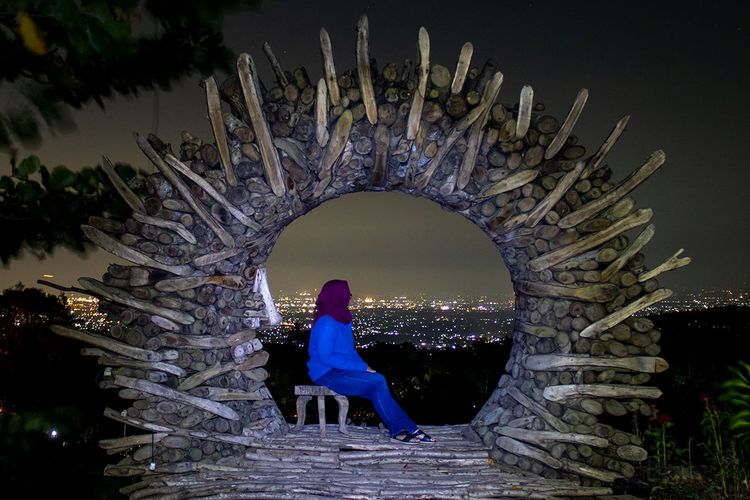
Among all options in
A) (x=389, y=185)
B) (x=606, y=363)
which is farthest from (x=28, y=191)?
(x=606, y=363)

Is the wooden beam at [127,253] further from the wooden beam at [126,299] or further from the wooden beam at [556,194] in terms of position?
the wooden beam at [556,194]

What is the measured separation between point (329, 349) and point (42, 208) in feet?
10.7

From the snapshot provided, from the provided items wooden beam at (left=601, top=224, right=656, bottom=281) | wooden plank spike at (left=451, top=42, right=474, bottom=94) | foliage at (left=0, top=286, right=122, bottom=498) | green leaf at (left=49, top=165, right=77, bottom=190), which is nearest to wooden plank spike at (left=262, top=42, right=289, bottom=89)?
wooden plank spike at (left=451, top=42, right=474, bottom=94)

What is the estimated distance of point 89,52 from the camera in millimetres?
2338

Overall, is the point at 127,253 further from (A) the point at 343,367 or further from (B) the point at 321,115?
(A) the point at 343,367

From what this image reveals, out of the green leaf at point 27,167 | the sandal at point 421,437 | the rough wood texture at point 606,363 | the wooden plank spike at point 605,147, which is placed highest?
the wooden plank spike at point 605,147

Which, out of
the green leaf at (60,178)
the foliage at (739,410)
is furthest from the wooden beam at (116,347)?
the foliage at (739,410)

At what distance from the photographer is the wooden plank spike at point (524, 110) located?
595 centimetres

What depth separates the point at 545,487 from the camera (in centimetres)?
570

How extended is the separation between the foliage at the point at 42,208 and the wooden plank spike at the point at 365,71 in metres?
2.49

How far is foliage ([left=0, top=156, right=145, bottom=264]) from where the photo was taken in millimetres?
4047

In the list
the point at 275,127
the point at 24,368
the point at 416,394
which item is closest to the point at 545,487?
the point at 416,394

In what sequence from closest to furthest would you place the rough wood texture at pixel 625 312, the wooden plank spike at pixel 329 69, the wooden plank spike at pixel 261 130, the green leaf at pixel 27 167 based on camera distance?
1. the green leaf at pixel 27 167
2. the wooden plank spike at pixel 329 69
3. the wooden plank spike at pixel 261 130
4. the rough wood texture at pixel 625 312

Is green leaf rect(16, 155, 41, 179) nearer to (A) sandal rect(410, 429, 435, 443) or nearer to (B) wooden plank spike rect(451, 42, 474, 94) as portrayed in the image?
(B) wooden plank spike rect(451, 42, 474, 94)
